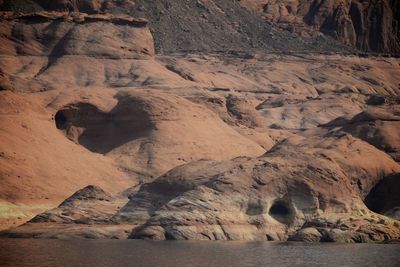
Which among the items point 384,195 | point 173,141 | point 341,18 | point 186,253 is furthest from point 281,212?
point 341,18

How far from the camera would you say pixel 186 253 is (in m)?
62.7

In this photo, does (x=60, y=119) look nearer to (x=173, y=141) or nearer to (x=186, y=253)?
(x=173, y=141)

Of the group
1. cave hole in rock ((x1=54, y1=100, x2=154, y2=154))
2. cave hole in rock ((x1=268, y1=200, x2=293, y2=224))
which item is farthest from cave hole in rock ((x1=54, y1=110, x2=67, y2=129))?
cave hole in rock ((x1=268, y1=200, x2=293, y2=224))

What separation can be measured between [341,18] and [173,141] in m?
104

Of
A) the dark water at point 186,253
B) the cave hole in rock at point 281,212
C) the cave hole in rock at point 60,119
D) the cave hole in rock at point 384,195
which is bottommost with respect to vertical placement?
the cave hole in rock at point 60,119

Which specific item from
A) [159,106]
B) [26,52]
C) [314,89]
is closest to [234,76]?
[314,89]

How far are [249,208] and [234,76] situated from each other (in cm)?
6676

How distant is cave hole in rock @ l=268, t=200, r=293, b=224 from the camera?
244 ft

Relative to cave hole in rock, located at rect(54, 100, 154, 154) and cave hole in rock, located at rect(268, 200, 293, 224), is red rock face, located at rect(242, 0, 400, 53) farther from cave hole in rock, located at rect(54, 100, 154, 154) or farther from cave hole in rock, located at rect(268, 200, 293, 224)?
cave hole in rock, located at rect(268, 200, 293, 224)

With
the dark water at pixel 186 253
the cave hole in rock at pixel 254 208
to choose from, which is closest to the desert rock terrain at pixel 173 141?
the cave hole in rock at pixel 254 208

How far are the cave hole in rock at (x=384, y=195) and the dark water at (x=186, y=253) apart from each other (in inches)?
547

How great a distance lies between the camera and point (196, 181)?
246 ft

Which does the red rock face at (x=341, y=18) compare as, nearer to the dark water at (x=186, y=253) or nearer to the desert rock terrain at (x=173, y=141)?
the desert rock terrain at (x=173, y=141)

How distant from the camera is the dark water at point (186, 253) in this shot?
190 ft
